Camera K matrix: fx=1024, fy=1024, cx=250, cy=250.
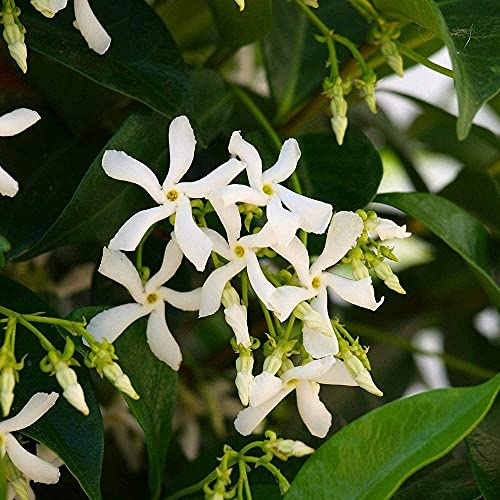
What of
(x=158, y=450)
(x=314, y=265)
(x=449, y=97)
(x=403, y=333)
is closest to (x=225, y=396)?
(x=403, y=333)

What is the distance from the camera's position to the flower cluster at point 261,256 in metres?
0.50

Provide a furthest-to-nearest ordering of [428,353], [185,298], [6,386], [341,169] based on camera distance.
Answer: [428,353], [341,169], [185,298], [6,386]

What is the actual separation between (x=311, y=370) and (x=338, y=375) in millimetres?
24

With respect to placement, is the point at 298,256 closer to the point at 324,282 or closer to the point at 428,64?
the point at 324,282

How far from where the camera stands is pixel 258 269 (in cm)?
51

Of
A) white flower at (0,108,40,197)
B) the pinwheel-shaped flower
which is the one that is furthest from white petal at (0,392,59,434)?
the pinwheel-shaped flower

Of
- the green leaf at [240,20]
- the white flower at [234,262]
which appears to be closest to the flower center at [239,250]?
the white flower at [234,262]

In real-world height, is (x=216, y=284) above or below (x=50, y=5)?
below

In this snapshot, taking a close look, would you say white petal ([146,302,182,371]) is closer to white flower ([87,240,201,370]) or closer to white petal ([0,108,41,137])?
white flower ([87,240,201,370])

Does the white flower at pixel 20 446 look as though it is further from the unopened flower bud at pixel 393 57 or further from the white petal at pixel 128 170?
the unopened flower bud at pixel 393 57

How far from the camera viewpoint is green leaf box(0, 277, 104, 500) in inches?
20.3

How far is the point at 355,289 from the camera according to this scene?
533mm

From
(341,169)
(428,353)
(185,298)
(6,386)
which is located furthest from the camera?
(428,353)

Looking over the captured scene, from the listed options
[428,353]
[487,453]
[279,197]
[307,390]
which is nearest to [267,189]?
[279,197]
